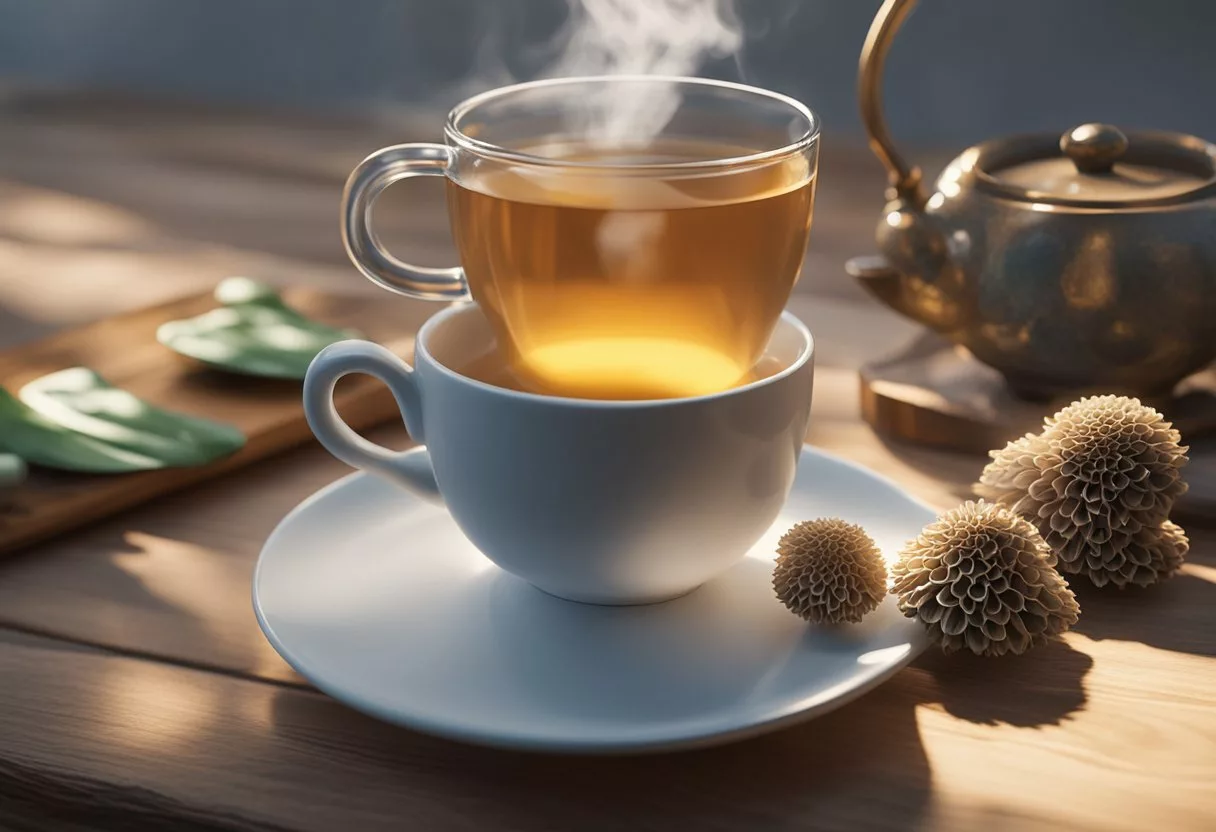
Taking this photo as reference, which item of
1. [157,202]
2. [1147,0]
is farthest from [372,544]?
[1147,0]

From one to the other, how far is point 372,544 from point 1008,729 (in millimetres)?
313

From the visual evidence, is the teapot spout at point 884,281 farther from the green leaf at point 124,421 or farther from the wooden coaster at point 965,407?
the green leaf at point 124,421

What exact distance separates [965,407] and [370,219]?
401mm

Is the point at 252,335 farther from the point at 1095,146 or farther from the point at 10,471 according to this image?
the point at 1095,146

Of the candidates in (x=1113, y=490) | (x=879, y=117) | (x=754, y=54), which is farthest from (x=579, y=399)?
(x=754, y=54)

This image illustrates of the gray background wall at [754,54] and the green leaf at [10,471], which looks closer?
the green leaf at [10,471]

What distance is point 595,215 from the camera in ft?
1.86

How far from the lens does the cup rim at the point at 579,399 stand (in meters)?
0.54

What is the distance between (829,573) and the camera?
571 millimetres

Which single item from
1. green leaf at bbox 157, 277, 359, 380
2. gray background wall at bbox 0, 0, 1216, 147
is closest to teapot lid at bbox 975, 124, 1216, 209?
green leaf at bbox 157, 277, 359, 380

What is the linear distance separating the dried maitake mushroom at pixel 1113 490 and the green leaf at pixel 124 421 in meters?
0.46

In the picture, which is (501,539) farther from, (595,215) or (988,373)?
(988,373)

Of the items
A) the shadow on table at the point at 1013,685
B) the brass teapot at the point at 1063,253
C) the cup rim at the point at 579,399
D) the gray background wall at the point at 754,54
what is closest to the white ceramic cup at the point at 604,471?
the cup rim at the point at 579,399

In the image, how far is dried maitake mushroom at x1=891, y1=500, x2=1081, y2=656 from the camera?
0.57m
